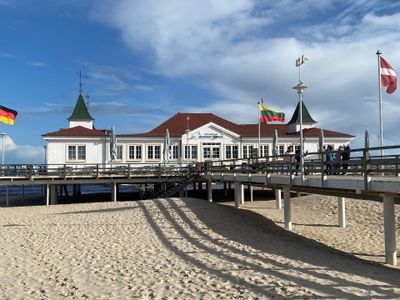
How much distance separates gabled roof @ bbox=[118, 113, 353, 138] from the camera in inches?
1451

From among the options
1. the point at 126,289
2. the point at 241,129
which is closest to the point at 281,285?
the point at 126,289

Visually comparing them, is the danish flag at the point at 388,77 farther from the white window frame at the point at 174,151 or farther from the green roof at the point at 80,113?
the green roof at the point at 80,113

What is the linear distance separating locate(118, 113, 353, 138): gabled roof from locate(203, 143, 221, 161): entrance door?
214cm

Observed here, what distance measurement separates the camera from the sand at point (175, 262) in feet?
26.6

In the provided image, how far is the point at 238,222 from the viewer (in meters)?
17.1

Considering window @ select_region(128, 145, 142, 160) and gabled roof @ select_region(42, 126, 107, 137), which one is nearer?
gabled roof @ select_region(42, 126, 107, 137)

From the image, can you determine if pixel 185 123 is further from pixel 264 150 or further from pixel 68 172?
pixel 68 172

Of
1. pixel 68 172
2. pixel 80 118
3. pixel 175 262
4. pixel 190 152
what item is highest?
pixel 80 118

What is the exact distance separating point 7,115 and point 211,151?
15.3m

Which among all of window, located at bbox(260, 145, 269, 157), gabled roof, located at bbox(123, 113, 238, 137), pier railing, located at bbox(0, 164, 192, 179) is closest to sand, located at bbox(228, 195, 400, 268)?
pier railing, located at bbox(0, 164, 192, 179)

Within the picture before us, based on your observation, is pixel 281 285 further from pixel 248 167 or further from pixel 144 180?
pixel 144 180

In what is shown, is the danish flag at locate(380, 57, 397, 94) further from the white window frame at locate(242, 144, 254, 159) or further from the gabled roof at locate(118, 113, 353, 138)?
the white window frame at locate(242, 144, 254, 159)

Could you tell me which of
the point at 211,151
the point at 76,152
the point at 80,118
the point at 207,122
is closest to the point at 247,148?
the point at 211,151

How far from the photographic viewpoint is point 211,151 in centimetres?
3644
